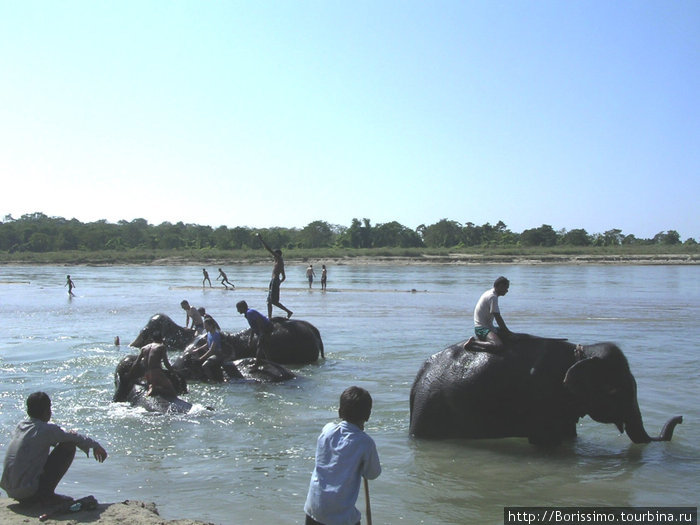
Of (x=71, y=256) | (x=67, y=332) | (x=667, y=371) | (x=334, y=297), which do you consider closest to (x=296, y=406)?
(x=667, y=371)

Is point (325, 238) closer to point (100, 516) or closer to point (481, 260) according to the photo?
point (481, 260)

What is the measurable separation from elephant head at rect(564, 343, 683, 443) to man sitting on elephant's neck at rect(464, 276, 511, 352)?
3.02 feet

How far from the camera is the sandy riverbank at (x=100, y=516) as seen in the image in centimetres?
604

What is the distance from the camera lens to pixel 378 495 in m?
Result: 7.39

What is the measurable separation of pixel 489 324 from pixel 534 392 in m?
1.06

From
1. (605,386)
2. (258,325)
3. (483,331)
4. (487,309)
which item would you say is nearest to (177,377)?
(258,325)

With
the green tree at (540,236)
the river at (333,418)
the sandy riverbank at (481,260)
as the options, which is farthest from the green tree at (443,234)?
the river at (333,418)

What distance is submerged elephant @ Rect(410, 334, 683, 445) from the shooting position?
8.02 m

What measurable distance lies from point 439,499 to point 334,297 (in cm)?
2823

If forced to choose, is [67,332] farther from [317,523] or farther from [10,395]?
[317,523]

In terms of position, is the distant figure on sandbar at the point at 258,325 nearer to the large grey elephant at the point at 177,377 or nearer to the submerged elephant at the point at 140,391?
the large grey elephant at the point at 177,377

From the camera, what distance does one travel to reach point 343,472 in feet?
15.2

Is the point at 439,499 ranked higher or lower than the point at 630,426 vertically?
lower

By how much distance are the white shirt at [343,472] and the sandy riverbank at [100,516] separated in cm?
201
